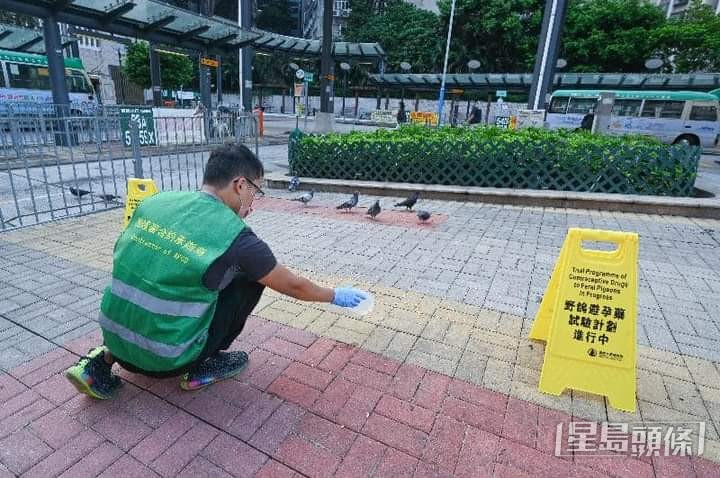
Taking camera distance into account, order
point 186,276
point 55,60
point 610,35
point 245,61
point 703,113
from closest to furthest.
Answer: point 186,276, point 55,60, point 245,61, point 703,113, point 610,35

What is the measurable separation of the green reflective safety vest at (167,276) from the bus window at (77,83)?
78.1 feet

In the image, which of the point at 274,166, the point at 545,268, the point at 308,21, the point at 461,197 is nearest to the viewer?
the point at 545,268

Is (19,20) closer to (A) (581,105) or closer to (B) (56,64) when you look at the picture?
(B) (56,64)

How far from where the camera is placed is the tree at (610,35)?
92.0 ft

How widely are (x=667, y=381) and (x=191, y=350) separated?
294cm

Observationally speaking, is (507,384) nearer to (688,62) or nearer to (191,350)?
(191,350)

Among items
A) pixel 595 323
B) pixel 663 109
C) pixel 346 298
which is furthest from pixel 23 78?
pixel 663 109

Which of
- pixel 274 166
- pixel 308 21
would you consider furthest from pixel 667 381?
pixel 308 21

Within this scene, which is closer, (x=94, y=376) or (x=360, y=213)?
(x=94, y=376)

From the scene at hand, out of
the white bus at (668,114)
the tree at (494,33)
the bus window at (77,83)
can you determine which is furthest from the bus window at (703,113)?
the bus window at (77,83)

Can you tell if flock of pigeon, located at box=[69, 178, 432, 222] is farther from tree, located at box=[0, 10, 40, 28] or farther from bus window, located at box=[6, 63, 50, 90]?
tree, located at box=[0, 10, 40, 28]

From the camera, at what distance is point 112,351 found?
2.14 m

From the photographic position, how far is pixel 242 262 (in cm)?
190

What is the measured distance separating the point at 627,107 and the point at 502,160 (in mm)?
17943
